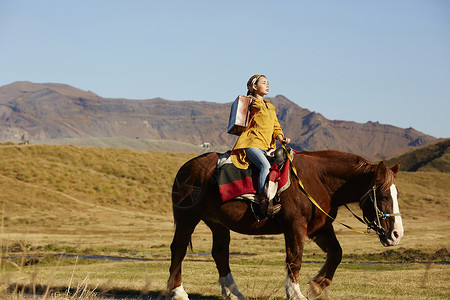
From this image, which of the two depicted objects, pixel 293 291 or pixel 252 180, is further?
pixel 252 180

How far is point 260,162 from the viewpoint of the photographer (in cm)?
959

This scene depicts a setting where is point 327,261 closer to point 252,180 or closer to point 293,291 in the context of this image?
point 293,291

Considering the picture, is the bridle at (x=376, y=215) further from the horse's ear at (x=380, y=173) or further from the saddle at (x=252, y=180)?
the saddle at (x=252, y=180)

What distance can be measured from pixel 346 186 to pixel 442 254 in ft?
51.3

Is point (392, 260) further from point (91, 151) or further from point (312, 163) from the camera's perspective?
point (91, 151)

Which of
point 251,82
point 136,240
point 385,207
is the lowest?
point 136,240

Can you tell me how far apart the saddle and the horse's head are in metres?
1.48

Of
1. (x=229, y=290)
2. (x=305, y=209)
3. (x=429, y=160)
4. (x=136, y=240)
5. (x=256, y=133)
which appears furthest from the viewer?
(x=429, y=160)

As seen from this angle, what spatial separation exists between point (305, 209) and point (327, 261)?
3.48 feet

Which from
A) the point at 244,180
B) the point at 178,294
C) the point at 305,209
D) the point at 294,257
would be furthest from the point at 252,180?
the point at 178,294

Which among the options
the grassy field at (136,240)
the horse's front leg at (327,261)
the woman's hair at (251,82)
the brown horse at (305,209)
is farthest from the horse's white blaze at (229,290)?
the woman's hair at (251,82)

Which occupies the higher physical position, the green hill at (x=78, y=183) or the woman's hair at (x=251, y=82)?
the woman's hair at (x=251, y=82)

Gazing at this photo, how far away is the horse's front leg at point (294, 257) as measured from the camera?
8.98 meters

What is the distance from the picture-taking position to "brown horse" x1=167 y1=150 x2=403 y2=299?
29.9ft
